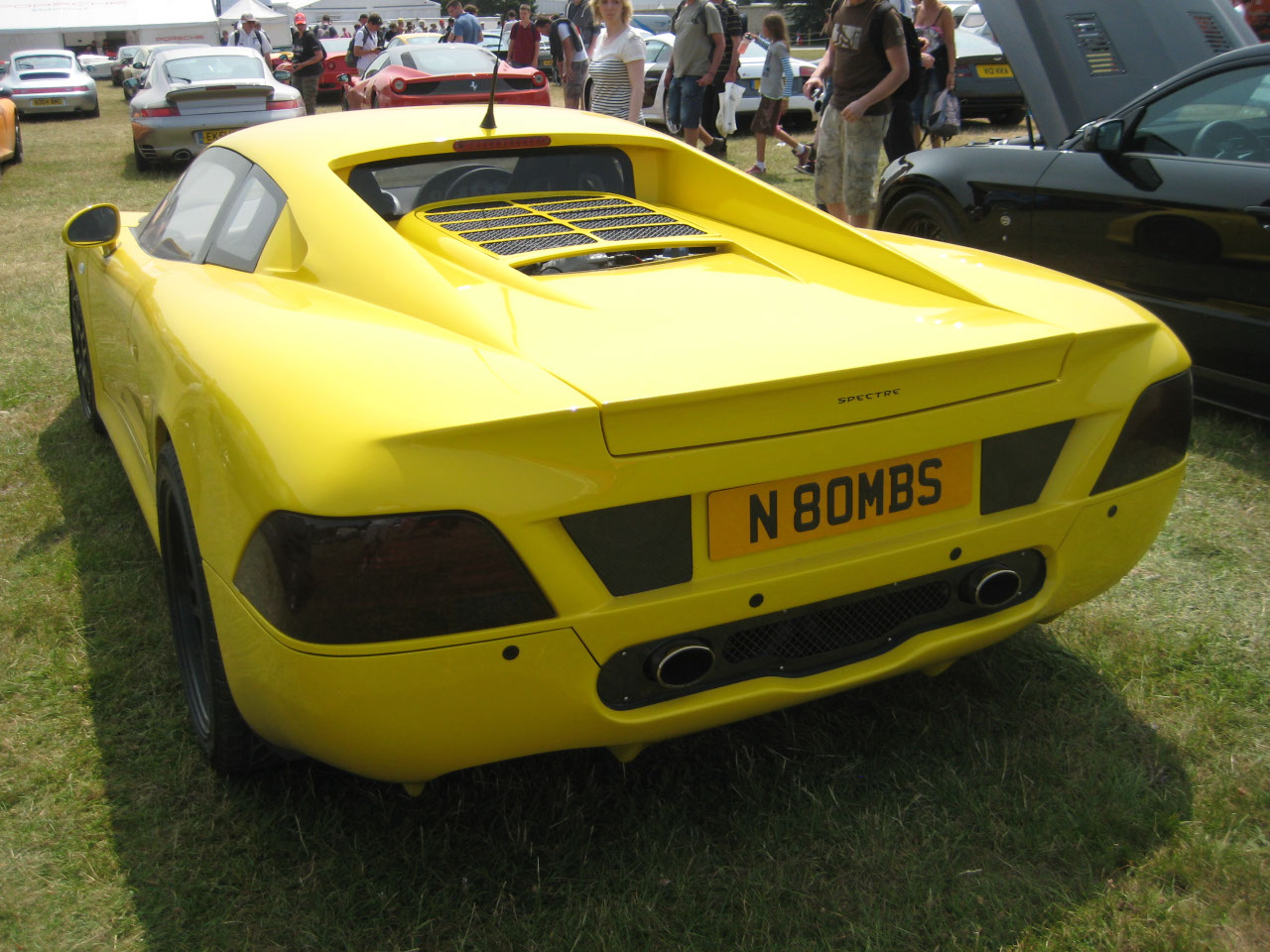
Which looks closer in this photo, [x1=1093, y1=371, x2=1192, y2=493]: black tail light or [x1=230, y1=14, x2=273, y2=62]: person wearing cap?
[x1=1093, y1=371, x2=1192, y2=493]: black tail light

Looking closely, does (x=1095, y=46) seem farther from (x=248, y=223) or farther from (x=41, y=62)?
(x=41, y=62)

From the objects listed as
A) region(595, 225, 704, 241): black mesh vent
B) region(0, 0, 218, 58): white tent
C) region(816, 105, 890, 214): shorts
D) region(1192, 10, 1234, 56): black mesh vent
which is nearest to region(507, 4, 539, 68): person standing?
region(816, 105, 890, 214): shorts

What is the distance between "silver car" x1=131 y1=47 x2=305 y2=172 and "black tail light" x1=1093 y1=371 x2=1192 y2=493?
10.9 meters

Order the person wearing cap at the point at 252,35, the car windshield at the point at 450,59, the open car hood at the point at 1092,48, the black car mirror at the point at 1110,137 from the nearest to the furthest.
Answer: the black car mirror at the point at 1110,137, the open car hood at the point at 1092,48, the car windshield at the point at 450,59, the person wearing cap at the point at 252,35

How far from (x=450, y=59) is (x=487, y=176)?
1118 cm

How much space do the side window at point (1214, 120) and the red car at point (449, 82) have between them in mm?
8578

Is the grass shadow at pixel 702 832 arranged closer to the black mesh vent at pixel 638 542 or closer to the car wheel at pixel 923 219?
the black mesh vent at pixel 638 542

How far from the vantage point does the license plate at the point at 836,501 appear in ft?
5.62

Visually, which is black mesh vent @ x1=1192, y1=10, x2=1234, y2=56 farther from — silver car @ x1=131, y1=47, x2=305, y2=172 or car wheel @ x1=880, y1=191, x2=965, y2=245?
silver car @ x1=131, y1=47, x2=305, y2=172

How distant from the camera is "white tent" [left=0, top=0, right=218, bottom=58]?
121 ft

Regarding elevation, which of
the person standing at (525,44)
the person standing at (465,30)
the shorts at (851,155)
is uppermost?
the person standing at (465,30)

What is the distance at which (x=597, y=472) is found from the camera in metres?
1.60

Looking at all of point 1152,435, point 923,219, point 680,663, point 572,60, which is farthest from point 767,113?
point 680,663

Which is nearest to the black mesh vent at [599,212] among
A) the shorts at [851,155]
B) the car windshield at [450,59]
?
the shorts at [851,155]
